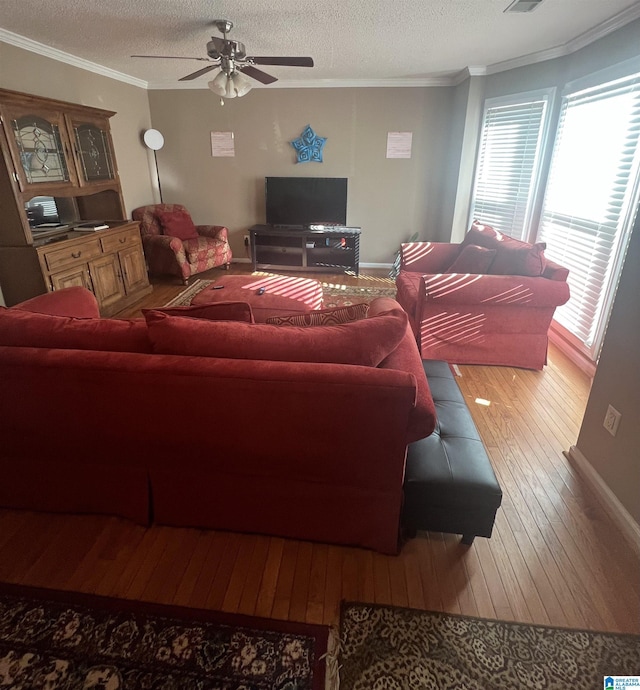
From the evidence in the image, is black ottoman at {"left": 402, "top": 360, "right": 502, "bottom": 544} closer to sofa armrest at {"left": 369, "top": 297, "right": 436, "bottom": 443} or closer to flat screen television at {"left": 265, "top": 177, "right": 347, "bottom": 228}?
sofa armrest at {"left": 369, "top": 297, "right": 436, "bottom": 443}

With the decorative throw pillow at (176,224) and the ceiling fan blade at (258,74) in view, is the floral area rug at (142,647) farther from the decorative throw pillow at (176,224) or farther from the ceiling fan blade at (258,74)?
the decorative throw pillow at (176,224)

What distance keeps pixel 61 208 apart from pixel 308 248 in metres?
2.90

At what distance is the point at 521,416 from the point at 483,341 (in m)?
0.72

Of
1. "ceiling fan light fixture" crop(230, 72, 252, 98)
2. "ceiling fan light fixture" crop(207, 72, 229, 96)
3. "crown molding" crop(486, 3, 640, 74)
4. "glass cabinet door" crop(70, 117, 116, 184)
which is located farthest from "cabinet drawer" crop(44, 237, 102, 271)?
"crown molding" crop(486, 3, 640, 74)

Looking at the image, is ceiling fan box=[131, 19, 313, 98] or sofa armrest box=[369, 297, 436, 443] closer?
sofa armrest box=[369, 297, 436, 443]

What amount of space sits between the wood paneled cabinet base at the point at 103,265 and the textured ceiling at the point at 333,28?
1.60 metres

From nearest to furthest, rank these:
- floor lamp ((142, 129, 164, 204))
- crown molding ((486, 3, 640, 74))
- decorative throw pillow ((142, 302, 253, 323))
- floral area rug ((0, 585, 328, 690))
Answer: floral area rug ((0, 585, 328, 690))
decorative throw pillow ((142, 302, 253, 323))
crown molding ((486, 3, 640, 74))
floor lamp ((142, 129, 164, 204))

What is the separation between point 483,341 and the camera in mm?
3061

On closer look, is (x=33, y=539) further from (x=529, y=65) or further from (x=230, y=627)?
(x=529, y=65)

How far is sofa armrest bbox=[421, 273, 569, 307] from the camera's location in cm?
281

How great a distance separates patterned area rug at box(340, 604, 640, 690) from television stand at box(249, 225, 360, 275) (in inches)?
183

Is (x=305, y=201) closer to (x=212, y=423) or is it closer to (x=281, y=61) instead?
(x=281, y=61)

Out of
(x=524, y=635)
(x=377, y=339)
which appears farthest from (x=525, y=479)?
(x=377, y=339)

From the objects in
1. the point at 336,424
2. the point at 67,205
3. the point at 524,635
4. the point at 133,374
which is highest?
the point at 67,205
